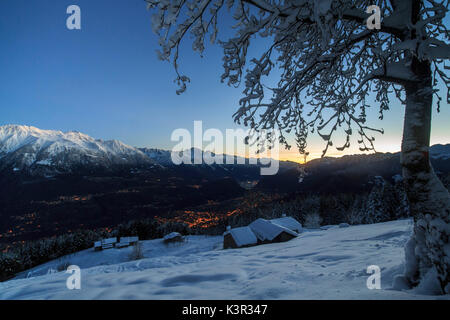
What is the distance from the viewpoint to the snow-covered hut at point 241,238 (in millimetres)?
21884

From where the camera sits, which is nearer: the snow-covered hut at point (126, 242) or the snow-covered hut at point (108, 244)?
the snow-covered hut at point (108, 244)

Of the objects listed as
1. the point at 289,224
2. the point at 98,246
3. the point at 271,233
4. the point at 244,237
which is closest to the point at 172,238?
the point at 98,246

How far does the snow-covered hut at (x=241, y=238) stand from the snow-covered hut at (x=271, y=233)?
2.57ft

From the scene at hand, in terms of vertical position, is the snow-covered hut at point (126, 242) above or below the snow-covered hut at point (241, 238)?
below

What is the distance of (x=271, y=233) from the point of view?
2161 cm

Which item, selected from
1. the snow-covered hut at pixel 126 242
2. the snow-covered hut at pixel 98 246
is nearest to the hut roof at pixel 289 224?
the snow-covered hut at pixel 126 242

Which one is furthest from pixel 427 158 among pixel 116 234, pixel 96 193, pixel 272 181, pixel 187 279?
pixel 96 193

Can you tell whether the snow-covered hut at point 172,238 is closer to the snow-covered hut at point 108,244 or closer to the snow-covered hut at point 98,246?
the snow-covered hut at point 108,244

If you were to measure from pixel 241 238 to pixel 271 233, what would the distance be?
3.81m

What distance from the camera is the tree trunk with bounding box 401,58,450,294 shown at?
106 inches

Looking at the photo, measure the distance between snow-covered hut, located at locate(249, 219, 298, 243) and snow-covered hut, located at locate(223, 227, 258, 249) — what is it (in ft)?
2.57

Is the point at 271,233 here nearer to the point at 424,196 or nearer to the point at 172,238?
the point at 424,196
